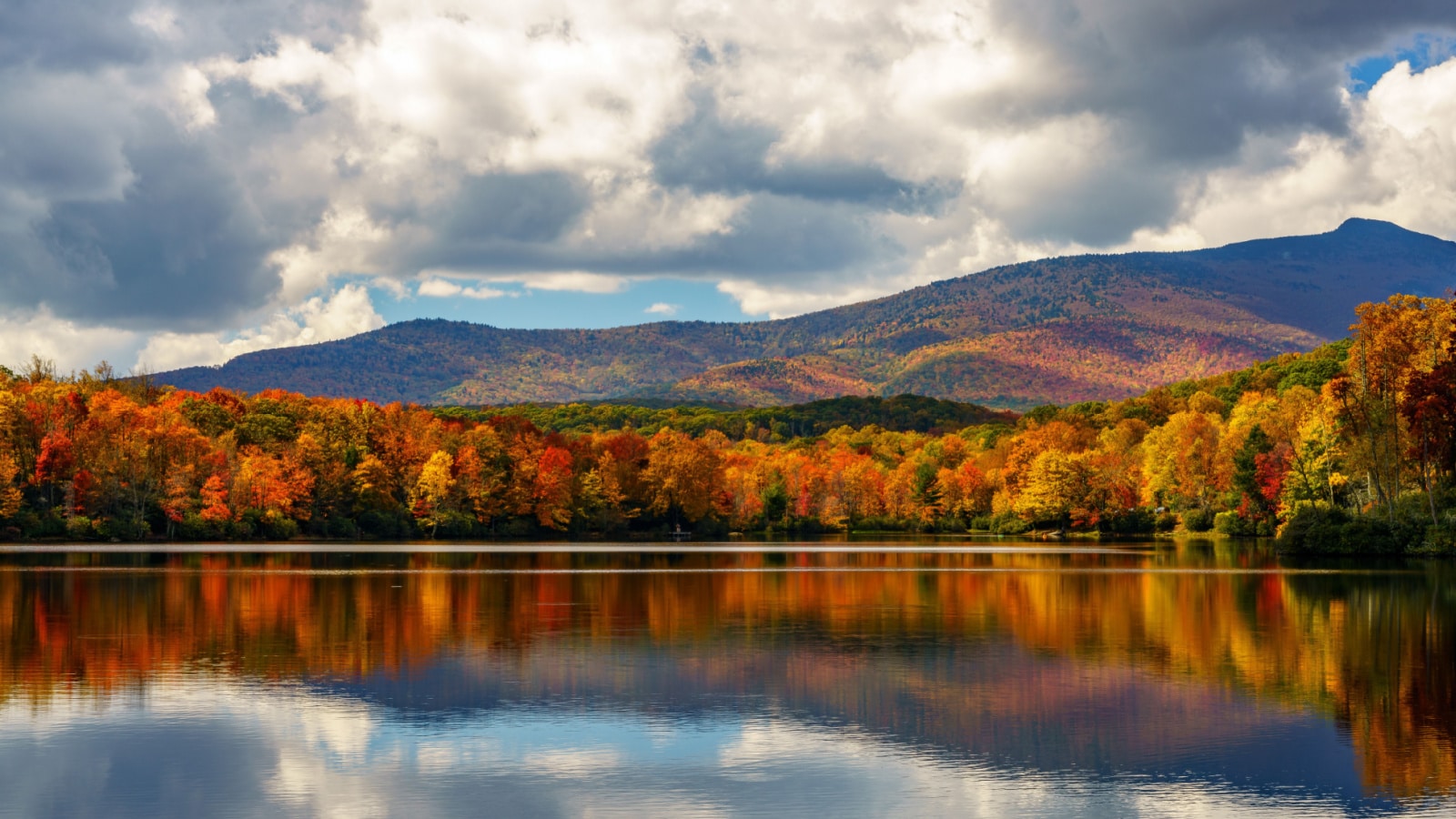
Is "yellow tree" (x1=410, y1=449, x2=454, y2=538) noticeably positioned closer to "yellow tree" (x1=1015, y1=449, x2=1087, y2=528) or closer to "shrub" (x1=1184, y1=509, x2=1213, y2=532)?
"yellow tree" (x1=1015, y1=449, x2=1087, y2=528)

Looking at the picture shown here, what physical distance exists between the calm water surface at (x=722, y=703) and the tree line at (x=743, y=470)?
31044mm

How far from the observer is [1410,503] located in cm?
7000

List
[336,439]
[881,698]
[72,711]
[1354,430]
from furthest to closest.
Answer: [336,439]
[1354,430]
[881,698]
[72,711]

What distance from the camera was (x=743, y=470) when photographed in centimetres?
15750

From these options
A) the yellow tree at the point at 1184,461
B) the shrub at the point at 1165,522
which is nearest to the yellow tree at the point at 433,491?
the yellow tree at the point at 1184,461

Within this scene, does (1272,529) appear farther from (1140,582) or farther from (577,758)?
(577,758)

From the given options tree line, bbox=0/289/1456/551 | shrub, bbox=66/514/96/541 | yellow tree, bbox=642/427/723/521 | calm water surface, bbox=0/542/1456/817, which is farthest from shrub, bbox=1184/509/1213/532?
shrub, bbox=66/514/96/541

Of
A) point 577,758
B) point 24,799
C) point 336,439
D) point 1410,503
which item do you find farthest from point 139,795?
point 336,439

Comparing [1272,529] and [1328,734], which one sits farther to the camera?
[1272,529]

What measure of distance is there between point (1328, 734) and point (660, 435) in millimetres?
122919

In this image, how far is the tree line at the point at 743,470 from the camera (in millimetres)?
72000

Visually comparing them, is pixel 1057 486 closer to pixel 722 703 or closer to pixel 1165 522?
pixel 1165 522

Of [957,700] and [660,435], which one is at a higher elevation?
[660,435]

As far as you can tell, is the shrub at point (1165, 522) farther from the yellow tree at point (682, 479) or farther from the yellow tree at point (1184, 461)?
the yellow tree at point (682, 479)
